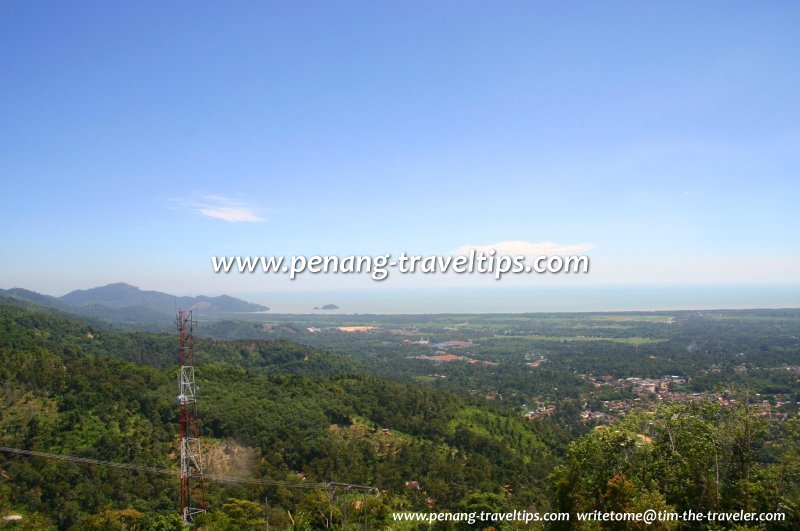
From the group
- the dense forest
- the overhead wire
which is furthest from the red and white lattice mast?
the overhead wire

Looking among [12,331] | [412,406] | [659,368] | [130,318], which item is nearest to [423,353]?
[659,368]

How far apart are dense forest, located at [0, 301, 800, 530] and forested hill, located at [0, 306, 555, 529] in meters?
0.10

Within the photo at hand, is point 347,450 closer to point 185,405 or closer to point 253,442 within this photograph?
point 253,442

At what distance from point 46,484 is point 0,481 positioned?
192 centimetres

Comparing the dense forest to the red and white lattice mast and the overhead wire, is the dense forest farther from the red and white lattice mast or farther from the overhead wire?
the red and white lattice mast

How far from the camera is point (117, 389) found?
3122 centimetres

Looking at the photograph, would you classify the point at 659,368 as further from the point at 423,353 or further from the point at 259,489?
the point at 259,489

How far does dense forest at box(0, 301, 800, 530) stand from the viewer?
1125 cm

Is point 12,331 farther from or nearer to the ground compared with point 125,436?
farther from the ground

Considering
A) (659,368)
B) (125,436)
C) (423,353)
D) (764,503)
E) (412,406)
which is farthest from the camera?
(423,353)

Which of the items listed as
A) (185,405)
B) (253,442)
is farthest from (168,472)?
(185,405)

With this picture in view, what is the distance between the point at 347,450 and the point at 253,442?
19.9ft

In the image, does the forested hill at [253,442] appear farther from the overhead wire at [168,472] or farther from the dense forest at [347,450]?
the overhead wire at [168,472]

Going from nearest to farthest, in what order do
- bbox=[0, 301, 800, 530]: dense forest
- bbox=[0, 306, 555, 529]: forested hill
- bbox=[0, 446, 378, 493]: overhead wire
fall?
1. bbox=[0, 301, 800, 530]: dense forest
2. bbox=[0, 306, 555, 529]: forested hill
3. bbox=[0, 446, 378, 493]: overhead wire
